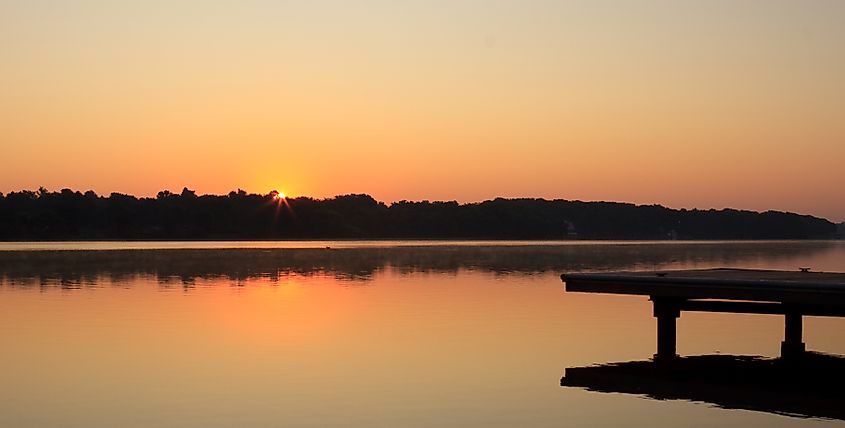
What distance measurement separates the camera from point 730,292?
27.0 meters

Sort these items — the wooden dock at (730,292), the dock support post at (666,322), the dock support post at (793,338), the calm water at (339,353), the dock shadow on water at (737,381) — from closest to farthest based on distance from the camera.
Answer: the calm water at (339,353)
the dock shadow on water at (737,381)
the wooden dock at (730,292)
the dock support post at (793,338)
the dock support post at (666,322)

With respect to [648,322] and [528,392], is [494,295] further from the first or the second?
[528,392]

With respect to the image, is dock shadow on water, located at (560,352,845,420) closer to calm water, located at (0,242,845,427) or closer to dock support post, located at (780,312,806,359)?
dock support post, located at (780,312,806,359)

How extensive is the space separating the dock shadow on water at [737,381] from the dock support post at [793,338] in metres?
0.36

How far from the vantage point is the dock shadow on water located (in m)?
21.7

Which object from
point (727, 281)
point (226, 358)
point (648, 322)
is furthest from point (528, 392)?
point (648, 322)

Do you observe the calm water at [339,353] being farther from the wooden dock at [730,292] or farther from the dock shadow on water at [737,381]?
the wooden dock at [730,292]

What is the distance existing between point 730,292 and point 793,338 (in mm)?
3487

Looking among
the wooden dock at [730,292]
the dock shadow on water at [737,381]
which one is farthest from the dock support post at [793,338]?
the dock shadow on water at [737,381]

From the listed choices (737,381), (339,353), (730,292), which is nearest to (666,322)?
(730,292)

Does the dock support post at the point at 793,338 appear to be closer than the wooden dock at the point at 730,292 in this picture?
No

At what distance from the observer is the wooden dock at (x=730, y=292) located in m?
25.8

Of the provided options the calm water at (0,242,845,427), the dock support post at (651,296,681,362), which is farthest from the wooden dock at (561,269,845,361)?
the calm water at (0,242,845,427)

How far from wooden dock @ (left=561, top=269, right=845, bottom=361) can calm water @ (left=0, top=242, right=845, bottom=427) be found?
2.92 feet
